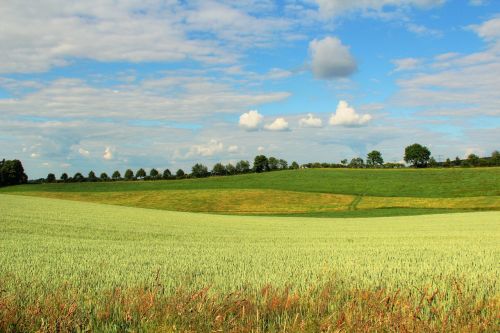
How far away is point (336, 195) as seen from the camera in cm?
7156

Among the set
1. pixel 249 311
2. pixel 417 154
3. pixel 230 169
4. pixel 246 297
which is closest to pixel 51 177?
pixel 230 169

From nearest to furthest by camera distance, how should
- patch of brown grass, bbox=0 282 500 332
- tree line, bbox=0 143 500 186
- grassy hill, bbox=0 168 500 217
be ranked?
patch of brown grass, bbox=0 282 500 332 < grassy hill, bbox=0 168 500 217 < tree line, bbox=0 143 500 186

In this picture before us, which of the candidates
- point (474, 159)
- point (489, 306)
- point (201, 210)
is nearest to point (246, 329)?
point (489, 306)

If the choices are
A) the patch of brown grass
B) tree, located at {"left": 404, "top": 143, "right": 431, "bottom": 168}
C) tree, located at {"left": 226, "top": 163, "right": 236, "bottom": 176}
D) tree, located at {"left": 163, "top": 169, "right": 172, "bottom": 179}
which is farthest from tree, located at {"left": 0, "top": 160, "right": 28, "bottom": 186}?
the patch of brown grass

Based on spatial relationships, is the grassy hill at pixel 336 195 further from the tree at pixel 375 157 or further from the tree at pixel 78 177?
the tree at pixel 375 157

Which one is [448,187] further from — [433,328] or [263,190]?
[433,328]

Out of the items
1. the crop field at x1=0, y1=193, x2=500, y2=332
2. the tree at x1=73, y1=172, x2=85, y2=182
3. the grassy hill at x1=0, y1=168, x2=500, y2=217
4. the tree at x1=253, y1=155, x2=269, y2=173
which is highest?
the tree at x1=253, y1=155, x2=269, y2=173

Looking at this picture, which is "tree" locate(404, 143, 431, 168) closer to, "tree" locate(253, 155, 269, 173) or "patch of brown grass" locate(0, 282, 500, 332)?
"tree" locate(253, 155, 269, 173)

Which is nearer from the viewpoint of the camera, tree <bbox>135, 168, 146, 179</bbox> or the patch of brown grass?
the patch of brown grass

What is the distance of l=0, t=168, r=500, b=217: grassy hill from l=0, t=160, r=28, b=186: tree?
132 ft

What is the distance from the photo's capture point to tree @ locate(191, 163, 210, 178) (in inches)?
5630

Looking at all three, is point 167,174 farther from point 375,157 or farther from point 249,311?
point 249,311

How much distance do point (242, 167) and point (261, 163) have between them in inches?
287

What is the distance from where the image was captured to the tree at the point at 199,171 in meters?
143
